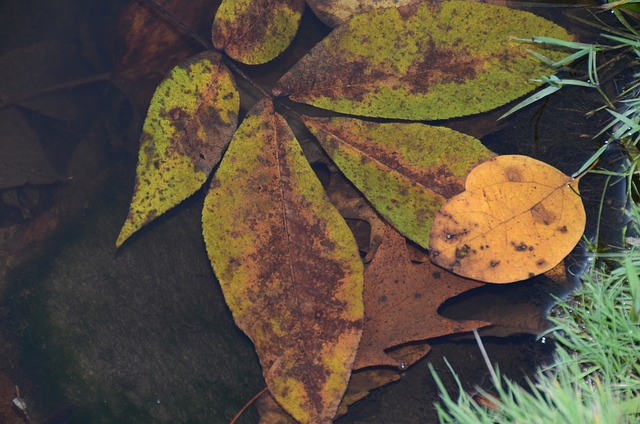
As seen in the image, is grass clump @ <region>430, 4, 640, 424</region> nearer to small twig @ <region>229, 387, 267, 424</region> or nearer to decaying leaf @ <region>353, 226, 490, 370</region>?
decaying leaf @ <region>353, 226, 490, 370</region>

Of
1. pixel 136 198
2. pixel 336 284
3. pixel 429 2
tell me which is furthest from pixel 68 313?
pixel 429 2

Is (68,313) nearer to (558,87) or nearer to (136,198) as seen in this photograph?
(136,198)

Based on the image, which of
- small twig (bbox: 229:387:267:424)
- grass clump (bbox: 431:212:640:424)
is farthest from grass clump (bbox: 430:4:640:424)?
small twig (bbox: 229:387:267:424)

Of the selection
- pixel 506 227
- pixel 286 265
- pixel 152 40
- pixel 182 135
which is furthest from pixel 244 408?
pixel 152 40

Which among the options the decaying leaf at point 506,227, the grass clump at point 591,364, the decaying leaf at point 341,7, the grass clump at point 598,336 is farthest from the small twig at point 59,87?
the grass clump at point 591,364

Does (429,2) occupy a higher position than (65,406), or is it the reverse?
(429,2)

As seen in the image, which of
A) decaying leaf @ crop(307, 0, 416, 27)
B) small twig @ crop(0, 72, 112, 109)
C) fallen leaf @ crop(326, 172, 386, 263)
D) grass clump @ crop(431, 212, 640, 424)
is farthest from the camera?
small twig @ crop(0, 72, 112, 109)
